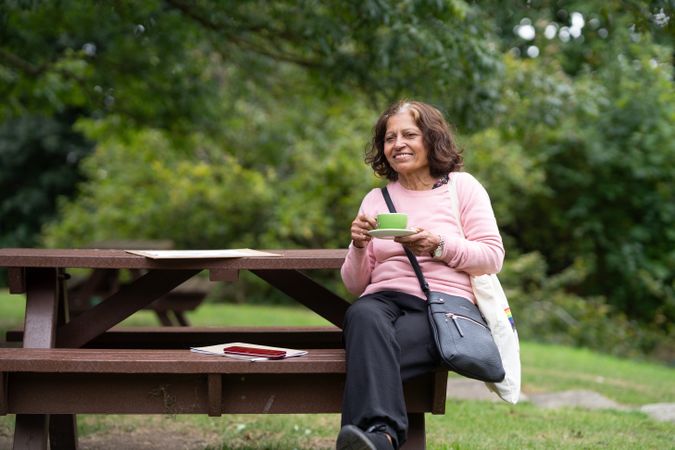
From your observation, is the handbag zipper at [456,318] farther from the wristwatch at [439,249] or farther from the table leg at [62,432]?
the table leg at [62,432]

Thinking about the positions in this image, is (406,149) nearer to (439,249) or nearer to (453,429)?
(439,249)

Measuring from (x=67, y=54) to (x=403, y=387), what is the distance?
29.3 ft

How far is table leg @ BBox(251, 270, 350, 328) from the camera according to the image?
3.96m

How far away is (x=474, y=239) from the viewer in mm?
3590

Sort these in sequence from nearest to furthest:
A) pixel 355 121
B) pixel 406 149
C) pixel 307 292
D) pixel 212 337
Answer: pixel 406 149, pixel 307 292, pixel 212 337, pixel 355 121

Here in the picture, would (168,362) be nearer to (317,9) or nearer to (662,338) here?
(317,9)

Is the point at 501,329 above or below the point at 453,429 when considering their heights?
above

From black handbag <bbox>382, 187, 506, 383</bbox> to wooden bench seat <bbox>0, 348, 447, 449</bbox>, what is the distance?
19 cm

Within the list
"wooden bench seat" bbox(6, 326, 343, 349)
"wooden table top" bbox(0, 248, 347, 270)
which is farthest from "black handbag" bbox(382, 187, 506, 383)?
"wooden bench seat" bbox(6, 326, 343, 349)

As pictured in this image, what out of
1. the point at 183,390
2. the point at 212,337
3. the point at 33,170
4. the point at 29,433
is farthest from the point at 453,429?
the point at 33,170

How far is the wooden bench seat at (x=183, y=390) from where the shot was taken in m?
3.38

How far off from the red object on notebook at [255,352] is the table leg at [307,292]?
1.70 ft

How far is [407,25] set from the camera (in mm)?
6312

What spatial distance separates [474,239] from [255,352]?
3.27 feet
